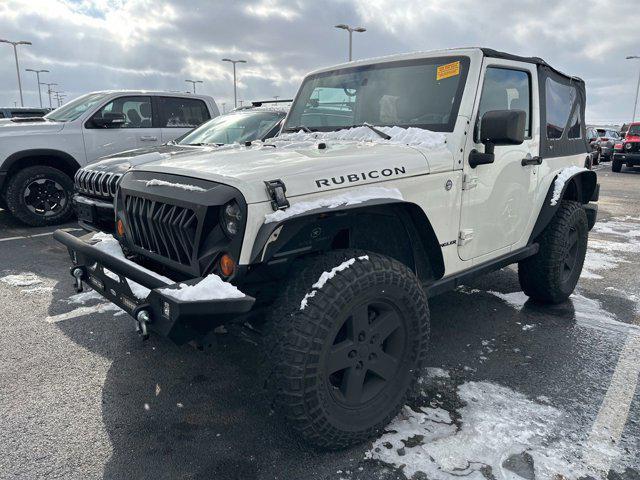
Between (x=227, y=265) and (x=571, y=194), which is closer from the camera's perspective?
(x=227, y=265)

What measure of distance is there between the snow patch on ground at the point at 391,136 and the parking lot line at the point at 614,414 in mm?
1738

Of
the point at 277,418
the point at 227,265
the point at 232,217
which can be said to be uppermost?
the point at 232,217

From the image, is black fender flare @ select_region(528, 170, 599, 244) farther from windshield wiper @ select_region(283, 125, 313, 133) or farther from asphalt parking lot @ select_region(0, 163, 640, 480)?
windshield wiper @ select_region(283, 125, 313, 133)

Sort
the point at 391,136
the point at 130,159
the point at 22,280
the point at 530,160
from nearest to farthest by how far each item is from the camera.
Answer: the point at 391,136 < the point at 530,160 < the point at 22,280 < the point at 130,159

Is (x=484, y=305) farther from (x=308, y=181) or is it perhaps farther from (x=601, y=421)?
(x=308, y=181)

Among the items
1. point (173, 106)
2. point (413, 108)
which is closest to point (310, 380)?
point (413, 108)

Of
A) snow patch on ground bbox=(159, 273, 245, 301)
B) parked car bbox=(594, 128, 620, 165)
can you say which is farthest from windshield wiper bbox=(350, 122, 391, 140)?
parked car bbox=(594, 128, 620, 165)

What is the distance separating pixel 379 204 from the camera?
7.83 ft

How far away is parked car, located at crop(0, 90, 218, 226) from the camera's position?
6.98m

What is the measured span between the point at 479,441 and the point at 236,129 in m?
5.05

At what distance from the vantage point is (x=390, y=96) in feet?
10.8

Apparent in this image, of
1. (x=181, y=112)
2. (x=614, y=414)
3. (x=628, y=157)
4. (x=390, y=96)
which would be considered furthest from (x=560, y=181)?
(x=628, y=157)

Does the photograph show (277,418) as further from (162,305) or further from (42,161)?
(42,161)

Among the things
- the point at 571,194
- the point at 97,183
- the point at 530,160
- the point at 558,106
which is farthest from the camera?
the point at 97,183
